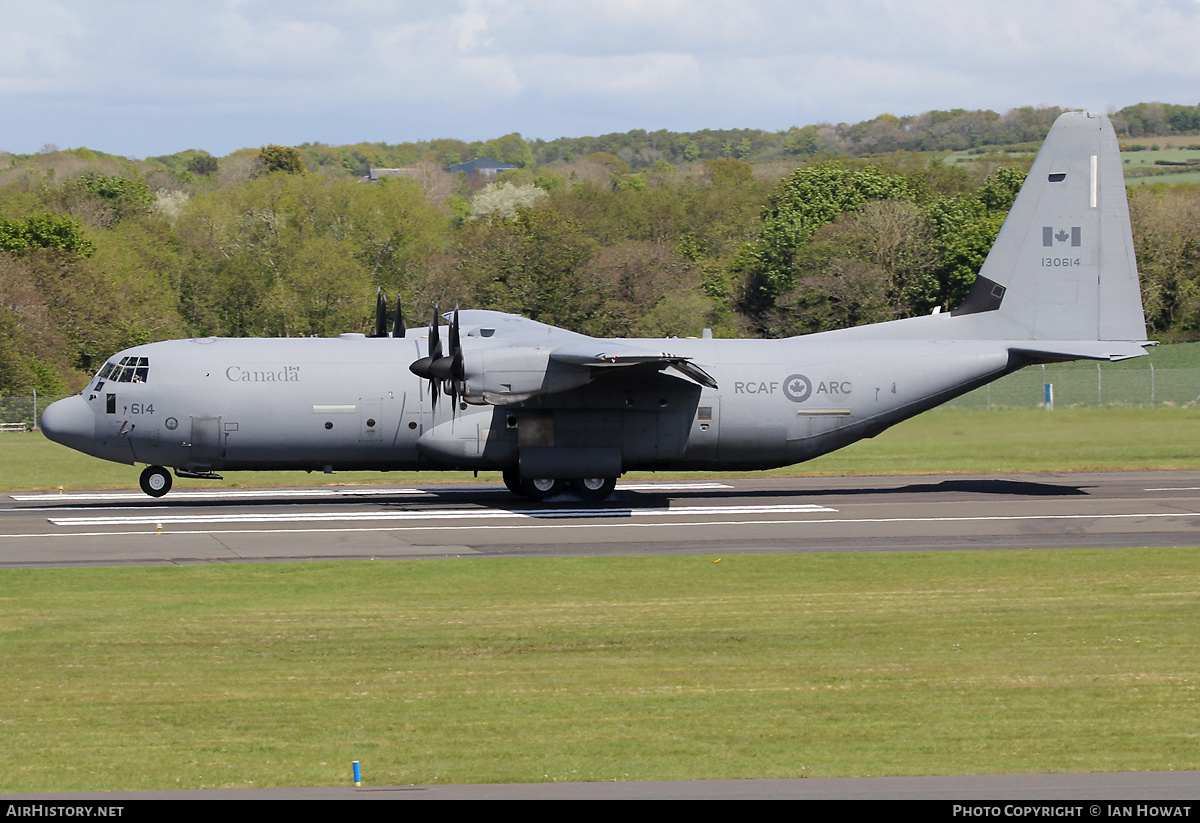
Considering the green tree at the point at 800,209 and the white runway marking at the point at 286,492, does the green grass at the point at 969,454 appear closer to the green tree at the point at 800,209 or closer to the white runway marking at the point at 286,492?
the white runway marking at the point at 286,492

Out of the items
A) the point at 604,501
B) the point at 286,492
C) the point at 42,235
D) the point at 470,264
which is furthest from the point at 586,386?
the point at 42,235

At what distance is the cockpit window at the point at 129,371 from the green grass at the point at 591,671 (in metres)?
9.32

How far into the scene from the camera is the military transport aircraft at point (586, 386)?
28828mm

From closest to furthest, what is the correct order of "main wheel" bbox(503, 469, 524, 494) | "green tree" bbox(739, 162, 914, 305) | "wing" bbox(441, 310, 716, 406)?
"wing" bbox(441, 310, 716, 406)
"main wheel" bbox(503, 469, 524, 494)
"green tree" bbox(739, 162, 914, 305)

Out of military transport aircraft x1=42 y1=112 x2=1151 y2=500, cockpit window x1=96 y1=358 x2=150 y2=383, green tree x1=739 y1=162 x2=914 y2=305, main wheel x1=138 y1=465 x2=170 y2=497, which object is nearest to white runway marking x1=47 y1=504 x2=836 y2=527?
military transport aircraft x1=42 y1=112 x2=1151 y2=500

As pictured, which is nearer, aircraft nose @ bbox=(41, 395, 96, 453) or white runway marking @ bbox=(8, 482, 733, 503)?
aircraft nose @ bbox=(41, 395, 96, 453)

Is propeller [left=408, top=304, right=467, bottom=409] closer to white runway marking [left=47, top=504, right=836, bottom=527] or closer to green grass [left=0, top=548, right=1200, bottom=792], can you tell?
white runway marking [left=47, top=504, right=836, bottom=527]

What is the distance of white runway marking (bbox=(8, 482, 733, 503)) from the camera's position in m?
32.4

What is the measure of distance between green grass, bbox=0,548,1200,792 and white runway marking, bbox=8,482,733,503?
11948 mm

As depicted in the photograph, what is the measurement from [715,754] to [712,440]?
1959cm

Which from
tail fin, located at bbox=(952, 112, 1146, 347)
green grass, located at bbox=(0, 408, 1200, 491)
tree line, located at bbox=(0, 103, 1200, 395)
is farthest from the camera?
tree line, located at bbox=(0, 103, 1200, 395)

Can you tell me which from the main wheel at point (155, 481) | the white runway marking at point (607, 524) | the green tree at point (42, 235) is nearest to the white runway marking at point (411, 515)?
the white runway marking at point (607, 524)

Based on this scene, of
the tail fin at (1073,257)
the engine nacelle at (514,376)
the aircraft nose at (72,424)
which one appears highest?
the tail fin at (1073,257)
